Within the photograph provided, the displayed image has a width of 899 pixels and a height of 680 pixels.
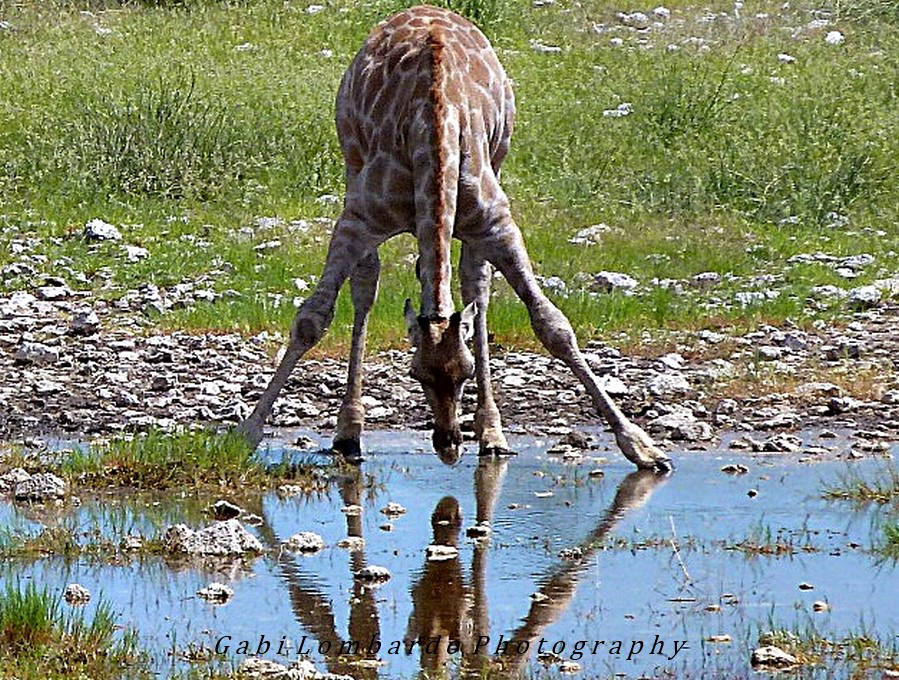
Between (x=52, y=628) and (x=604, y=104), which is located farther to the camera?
(x=604, y=104)

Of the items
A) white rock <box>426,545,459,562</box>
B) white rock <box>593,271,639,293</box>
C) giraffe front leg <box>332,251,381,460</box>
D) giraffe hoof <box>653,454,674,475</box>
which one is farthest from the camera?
white rock <box>593,271,639,293</box>

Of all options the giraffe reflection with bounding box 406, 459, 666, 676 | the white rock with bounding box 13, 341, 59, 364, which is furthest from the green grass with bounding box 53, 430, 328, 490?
the white rock with bounding box 13, 341, 59, 364

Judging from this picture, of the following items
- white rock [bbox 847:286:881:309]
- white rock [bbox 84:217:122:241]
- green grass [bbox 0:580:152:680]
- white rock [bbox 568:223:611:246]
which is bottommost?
green grass [bbox 0:580:152:680]

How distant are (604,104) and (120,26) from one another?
7.12 meters

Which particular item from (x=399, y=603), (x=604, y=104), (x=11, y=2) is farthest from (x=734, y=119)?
(x=399, y=603)

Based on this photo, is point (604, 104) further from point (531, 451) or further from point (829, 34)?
point (531, 451)

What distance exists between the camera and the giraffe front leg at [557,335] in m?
9.43

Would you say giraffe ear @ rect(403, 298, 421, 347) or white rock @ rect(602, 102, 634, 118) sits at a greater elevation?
white rock @ rect(602, 102, 634, 118)

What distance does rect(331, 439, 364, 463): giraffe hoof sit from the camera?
9784 millimetres

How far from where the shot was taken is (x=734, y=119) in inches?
724

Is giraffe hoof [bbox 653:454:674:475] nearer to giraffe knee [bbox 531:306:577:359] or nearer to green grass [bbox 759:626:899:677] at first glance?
giraffe knee [bbox 531:306:577:359]

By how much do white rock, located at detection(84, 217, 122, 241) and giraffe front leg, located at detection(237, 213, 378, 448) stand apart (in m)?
5.44

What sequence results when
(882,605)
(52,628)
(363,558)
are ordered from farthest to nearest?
(363,558)
(882,605)
(52,628)

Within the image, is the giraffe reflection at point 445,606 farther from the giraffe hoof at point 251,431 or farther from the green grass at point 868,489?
the giraffe hoof at point 251,431
